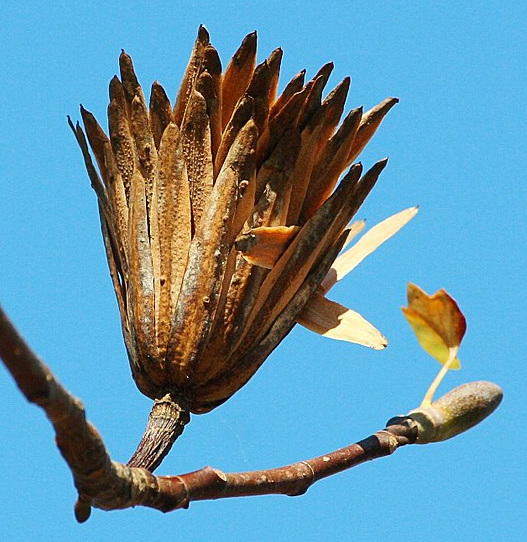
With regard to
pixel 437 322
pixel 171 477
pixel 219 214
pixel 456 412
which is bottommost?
pixel 171 477

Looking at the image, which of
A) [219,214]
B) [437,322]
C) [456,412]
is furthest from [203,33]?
[456,412]

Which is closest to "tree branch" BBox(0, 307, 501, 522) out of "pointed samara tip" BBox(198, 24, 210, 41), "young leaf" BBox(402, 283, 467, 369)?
"young leaf" BBox(402, 283, 467, 369)

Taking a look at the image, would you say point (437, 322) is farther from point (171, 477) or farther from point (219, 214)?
point (171, 477)

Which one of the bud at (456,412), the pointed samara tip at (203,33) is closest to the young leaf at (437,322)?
the bud at (456,412)

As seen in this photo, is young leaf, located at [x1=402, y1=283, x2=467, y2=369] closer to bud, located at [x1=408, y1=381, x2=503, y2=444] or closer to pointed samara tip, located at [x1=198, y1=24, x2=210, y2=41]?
bud, located at [x1=408, y1=381, x2=503, y2=444]

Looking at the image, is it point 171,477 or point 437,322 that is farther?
point 437,322

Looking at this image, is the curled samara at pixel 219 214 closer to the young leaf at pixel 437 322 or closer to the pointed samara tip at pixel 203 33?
the pointed samara tip at pixel 203 33

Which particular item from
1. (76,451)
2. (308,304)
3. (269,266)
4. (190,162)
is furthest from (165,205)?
(76,451)
